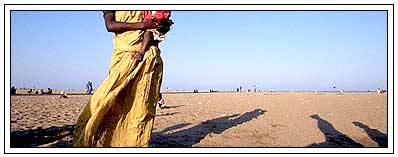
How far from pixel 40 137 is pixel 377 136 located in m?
5.66

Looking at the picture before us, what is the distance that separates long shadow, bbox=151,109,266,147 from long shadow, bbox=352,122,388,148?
2.52 m

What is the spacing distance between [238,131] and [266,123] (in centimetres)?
146

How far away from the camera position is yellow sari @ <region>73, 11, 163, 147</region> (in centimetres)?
480

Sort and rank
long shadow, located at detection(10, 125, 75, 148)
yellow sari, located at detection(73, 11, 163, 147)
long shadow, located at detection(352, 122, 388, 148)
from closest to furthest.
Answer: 1. yellow sari, located at detection(73, 11, 163, 147)
2. long shadow, located at detection(10, 125, 75, 148)
3. long shadow, located at detection(352, 122, 388, 148)

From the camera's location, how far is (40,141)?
6.75 metres

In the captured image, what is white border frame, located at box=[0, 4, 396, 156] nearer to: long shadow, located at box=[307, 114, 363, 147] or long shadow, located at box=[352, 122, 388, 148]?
long shadow, located at box=[307, 114, 363, 147]

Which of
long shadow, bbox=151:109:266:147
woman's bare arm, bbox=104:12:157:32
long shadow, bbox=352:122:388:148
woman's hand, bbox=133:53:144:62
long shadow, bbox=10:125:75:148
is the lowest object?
long shadow, bbox=352:122:388:148

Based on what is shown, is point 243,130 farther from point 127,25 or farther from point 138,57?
point 127,25

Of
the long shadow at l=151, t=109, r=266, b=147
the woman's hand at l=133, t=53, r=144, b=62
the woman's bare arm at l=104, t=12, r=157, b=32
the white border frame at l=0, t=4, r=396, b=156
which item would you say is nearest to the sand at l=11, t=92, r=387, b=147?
→ the long shadow at l=151, t=109, r=266, b=147

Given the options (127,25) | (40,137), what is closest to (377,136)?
(127,25)

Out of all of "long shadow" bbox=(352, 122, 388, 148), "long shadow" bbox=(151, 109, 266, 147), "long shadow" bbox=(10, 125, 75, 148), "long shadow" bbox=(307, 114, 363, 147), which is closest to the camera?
"long shadow" bbox=(10, 125, 75, 148)

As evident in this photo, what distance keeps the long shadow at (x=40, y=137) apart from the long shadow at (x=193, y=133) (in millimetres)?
1392
